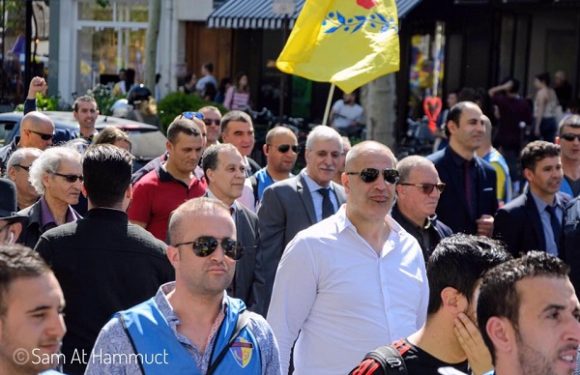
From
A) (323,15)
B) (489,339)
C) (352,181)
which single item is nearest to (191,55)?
(323,15)

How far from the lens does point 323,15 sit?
1116 centimetres

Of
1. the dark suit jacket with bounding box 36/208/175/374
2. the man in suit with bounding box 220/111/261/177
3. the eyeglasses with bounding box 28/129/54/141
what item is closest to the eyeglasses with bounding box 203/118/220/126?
the man in suit with bounding box 220/111/261/177

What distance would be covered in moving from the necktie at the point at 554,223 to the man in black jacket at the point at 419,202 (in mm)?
1188

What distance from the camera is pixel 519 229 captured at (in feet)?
28.4

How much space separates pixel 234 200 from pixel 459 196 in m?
1.89

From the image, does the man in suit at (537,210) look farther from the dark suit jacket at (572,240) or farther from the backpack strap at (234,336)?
the backpack strap at (234,336)

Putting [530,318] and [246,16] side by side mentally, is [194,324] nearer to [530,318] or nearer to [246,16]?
[530,318]

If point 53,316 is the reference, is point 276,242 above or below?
below

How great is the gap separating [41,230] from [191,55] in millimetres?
25773

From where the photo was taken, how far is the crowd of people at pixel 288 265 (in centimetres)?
382

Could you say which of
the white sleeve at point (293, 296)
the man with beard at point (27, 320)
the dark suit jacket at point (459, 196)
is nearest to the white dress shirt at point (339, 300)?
the white sleeve at point (293, 296)

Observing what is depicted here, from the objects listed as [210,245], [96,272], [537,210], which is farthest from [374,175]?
[537,210]

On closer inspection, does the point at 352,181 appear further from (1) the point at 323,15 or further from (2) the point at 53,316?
(1) the point at 323,15

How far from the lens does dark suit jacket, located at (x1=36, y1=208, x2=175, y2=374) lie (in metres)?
5.61
